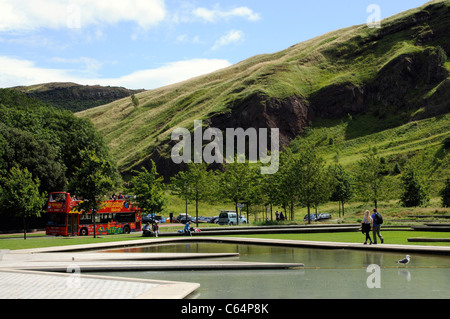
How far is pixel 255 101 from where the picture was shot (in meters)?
137

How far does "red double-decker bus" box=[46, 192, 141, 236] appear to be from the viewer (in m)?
44.3

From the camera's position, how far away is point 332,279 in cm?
1373

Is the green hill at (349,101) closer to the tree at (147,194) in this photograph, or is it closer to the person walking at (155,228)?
the tree at (147,194)

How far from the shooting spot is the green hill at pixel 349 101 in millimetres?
120438

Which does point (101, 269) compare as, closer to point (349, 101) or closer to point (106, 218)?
point (106, 218)

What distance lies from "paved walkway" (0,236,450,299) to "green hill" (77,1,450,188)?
85.3 m

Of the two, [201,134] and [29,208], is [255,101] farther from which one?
[29,208]

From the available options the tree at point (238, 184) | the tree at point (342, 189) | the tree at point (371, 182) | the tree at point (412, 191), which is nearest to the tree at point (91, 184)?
the tree at point (238, 184)

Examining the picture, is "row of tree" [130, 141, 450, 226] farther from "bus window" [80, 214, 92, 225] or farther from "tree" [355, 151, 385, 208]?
"bus window" [80, 214, 92, 225]

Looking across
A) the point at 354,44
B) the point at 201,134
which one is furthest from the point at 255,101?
the point at 354,44

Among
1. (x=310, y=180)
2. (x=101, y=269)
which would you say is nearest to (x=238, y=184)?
(x=310, y=180)

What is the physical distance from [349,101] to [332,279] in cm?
13704

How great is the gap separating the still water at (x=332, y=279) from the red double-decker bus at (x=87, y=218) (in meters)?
28.9
